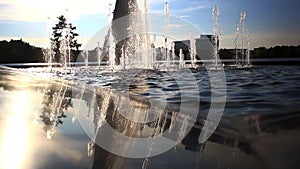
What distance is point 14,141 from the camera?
274 cm

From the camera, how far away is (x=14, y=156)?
232cm

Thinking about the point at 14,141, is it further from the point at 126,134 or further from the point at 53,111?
the point at 53,111

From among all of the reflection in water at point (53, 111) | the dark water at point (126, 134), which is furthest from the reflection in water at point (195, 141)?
the reflection in water at point (53, 111)

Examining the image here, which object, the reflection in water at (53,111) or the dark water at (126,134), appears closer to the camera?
the dark water at (126,134)

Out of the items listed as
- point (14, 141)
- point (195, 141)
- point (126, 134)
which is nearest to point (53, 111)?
point (14, 141)

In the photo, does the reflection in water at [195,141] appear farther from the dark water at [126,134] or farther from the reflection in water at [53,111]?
the reflection in water at [53,111]

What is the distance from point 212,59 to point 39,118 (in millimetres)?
26533

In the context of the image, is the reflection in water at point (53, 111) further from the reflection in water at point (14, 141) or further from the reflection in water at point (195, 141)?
the reflection in water at point (195, 141)

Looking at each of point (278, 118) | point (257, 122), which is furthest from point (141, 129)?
point (278, 118)

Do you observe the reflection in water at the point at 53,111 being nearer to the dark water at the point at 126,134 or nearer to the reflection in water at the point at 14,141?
the dark water at the point at 126,134

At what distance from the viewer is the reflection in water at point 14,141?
221cm

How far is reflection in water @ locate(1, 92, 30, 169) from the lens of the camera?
2212mm

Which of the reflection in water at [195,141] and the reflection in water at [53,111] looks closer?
the reflection in water at [195,141]

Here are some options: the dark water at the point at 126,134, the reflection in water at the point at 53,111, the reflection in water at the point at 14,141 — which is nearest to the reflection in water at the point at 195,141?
the dark water at the point at 126,134
